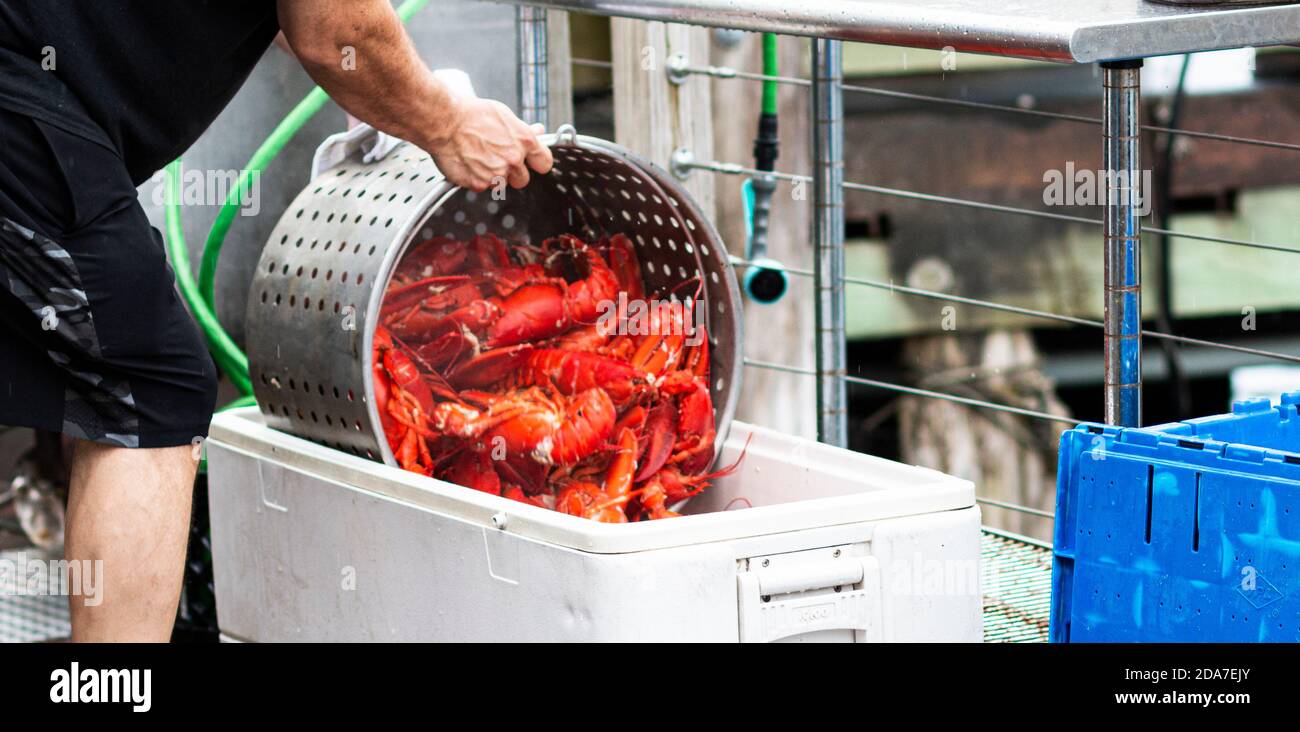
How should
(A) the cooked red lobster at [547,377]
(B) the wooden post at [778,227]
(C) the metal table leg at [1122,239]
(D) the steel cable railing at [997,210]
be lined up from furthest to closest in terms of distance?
(B) the wooden post at [778,227], (D) the steel cable railing at [997,210], (A) the cooked red lobster at [547,377], (C) the metal table leg at [1122,239]

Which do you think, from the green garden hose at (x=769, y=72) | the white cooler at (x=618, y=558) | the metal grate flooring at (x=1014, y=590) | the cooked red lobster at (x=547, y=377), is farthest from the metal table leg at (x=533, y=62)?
the metal grate flooring at (x=1014, y=590)

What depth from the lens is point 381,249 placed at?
2.07 metres

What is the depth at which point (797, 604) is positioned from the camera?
6.02 ft

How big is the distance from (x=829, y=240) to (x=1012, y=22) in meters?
0.80

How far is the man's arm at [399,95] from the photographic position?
1.87m

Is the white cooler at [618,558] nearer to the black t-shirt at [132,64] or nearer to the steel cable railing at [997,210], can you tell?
the steel cable railing at [997,210]

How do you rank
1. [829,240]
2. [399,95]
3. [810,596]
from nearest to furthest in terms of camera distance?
[810,596] → [399,95] → [829,240]

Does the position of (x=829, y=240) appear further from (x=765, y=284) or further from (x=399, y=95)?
(x=399, y=95)

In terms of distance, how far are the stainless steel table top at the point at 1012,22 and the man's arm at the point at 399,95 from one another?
35 cm

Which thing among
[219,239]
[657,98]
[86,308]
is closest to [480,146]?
[86,308]

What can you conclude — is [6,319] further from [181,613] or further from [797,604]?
[181,613]

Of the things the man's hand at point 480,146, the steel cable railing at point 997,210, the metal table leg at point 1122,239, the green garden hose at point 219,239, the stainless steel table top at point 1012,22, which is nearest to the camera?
the stainless steel table top at point 1012,22

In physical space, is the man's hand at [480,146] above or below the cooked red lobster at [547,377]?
above
